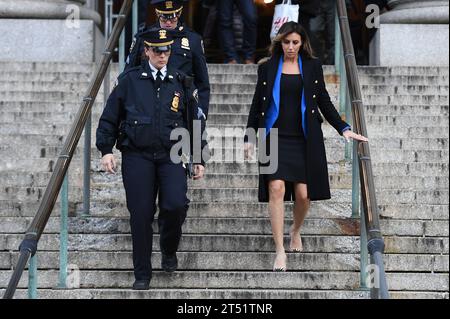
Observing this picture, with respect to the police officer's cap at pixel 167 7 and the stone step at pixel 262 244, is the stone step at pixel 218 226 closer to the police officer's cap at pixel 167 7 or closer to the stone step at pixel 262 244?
the stone step at pixel 262 244

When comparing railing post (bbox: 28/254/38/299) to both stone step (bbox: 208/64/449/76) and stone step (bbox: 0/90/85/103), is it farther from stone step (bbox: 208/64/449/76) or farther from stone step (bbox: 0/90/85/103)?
stone step (bbox: 208/64/449/76)

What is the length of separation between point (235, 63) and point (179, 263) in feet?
15.7

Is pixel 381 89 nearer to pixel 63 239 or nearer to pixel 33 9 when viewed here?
pixel 33 9

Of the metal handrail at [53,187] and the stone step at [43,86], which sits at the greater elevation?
the stone step at [43,86]

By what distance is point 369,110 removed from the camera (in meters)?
10.7

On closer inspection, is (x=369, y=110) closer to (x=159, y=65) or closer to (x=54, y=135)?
(x=54, y=135)

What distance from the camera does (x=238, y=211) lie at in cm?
870

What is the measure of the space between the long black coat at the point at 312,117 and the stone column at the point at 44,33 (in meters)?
4.64

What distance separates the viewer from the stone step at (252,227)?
8.35 metres

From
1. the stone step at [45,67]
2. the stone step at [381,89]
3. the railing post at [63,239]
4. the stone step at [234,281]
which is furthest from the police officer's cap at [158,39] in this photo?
the stone step at [45,67]

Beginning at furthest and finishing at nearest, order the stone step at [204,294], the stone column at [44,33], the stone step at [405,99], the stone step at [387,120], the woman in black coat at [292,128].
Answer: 1. the stone column at [44,33]
2. the stone step at [405,99]
3. the stone step at [387,120]
4. the woman in black coat at [292,128]
5. the stone step at [204,294]

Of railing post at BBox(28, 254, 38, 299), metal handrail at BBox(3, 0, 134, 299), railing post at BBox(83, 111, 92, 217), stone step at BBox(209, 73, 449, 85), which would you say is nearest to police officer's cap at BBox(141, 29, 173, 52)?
metal handrail at BBox(3, 0, 134, 299)

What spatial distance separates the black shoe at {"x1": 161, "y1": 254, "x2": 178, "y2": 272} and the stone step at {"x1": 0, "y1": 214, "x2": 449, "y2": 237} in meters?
0.62

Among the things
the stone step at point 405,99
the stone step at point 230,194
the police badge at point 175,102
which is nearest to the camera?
the police badge at point 175,102
